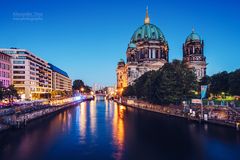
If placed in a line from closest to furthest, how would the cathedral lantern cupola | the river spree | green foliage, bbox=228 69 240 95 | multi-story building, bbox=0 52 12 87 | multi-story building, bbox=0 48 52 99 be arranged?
the river spree → green foliage, bbox=228 69 240 95 → multi-story building, bbox=0 52 12 87 → multi-story building, bbox=0 48 52 99 → the cathedral lantern cupola

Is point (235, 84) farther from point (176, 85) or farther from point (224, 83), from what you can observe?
point (224, 83)

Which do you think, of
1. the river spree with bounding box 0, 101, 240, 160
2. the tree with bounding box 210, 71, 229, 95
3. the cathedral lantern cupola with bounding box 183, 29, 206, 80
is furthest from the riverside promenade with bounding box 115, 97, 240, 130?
the cathedral lantern cupola with bounding box 183, 29, 206, 80

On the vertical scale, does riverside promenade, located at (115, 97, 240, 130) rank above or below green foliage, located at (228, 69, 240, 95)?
below

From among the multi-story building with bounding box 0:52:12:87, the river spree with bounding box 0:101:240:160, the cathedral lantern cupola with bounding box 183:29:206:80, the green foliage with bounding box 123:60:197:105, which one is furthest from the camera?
the cathedral lantern cupola with bounding box 183:29:206:80

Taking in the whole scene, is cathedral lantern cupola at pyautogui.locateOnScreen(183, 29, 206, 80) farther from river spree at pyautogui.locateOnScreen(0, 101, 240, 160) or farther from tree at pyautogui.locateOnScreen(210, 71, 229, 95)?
river spree at pyautogui.locateOnScreen(0, 101, 240, 160)

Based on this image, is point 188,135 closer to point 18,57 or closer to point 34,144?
point 34,144

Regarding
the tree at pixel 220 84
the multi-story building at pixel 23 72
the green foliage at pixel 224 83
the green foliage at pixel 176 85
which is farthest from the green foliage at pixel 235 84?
the multi-story building at pixel 23 72

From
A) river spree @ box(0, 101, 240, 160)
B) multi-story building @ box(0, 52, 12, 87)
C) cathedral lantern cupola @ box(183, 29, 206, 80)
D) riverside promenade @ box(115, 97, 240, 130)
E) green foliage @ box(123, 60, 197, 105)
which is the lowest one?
river spree @ box(0, 101, 240, 160)

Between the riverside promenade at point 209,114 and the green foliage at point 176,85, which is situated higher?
the green foliage at point 176,85

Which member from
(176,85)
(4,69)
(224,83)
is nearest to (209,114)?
(176,85)

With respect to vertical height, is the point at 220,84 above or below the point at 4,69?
below

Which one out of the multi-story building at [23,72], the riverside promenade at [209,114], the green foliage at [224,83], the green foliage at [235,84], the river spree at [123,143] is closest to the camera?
the river spree at [123,143]

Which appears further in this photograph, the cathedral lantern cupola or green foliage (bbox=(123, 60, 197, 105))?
the cathedral lantern cupola

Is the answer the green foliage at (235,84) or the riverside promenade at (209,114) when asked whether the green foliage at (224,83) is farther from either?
the riverside promenade at (209,114)
